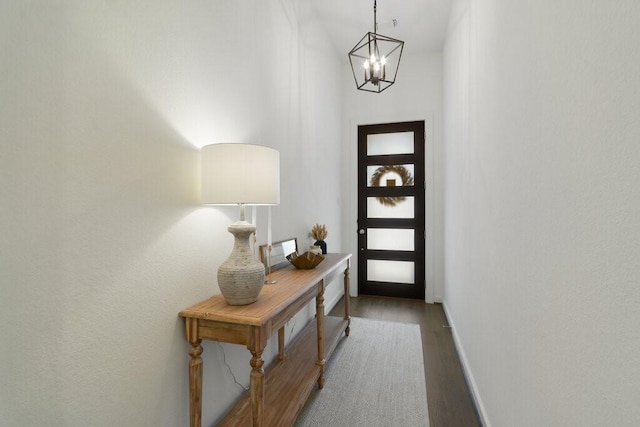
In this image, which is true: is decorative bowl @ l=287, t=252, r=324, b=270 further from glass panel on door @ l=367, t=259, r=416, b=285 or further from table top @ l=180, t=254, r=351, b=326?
glass panel on door @ l=367, t=259, r=416, b=285

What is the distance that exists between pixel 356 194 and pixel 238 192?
9.95ft

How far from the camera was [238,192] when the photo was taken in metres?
1.29

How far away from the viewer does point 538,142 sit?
0.96 meters

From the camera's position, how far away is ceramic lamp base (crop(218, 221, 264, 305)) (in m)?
1.30

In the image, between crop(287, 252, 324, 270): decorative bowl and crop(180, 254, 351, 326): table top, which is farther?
crop(287, 252, 324, 270): decorative bowl

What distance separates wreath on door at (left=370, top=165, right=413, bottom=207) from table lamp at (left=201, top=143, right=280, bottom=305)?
9.71ft

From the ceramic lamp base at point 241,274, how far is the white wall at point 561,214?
109 centimetres

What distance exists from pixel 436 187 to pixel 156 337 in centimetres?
357

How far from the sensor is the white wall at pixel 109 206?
793 mm

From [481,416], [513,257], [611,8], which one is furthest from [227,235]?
[481,416]

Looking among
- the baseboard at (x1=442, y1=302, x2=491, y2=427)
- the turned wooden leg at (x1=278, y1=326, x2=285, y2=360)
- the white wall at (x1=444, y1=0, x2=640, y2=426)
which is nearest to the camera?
the white wall at (x1=444, y1=0, x2=640, y2=426)

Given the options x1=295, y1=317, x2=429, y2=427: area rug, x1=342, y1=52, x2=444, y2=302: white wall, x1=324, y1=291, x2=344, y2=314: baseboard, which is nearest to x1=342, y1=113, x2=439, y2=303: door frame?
x1=342, y1=52, x2=444, y2=302: white wall

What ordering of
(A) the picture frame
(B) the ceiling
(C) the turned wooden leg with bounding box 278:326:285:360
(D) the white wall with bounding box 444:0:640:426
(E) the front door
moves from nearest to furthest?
(D) the white wall with bounding box 444:0:640:426 < (A) the picture frame < (C) the turned wooden leg with bounding box 278:326:285:360 < (B) the ceiling < (E) the front door

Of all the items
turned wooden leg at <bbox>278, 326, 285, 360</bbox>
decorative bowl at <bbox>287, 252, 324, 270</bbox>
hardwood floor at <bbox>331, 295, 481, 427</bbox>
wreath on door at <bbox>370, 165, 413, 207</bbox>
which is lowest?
hardwood floor at <bbox>331, 295, 481, 427</bbox>
